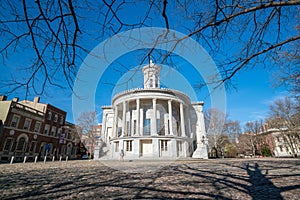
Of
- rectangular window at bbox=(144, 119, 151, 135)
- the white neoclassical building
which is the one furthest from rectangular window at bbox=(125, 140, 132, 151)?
rectangular window at bbox=(144, 119, 151, 135)

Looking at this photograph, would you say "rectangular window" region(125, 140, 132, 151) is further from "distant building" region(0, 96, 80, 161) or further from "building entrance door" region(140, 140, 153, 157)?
"distant building" region(0, 96, 80, 161)

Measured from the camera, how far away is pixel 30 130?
85.9 ft

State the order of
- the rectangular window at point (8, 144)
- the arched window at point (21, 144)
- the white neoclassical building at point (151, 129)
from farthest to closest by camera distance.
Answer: the white neoclassical building at point (151, 129) < the arched window at point (21, 144) < the rectangular window at point (8, 144)

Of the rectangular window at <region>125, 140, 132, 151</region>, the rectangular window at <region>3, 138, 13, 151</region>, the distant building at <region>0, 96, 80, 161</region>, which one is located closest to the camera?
the rectangular window at <region>3, 138, 13, 151</region>

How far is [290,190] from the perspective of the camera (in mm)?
4309

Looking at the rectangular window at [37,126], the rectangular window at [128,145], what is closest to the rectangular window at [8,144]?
the rectangular window at [37,126]

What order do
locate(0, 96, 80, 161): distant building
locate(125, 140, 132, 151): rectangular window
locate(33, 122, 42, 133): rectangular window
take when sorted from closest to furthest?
locate(0, 96, 80, 161): distant building → locate(125, 140, 132, 151): rectangular window → locate(33, 122, 42, 133): rectangular window

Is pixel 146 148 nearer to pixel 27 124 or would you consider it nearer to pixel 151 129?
pixel 151 129

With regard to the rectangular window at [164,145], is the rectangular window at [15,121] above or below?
above

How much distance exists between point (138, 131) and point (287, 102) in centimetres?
2413

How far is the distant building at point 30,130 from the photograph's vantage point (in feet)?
72.7

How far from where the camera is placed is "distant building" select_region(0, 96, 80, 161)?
22.2m

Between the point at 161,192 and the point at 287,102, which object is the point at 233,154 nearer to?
the point at 287,102

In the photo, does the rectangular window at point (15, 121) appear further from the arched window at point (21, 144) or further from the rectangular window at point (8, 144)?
the arched window at point (21, 144)
